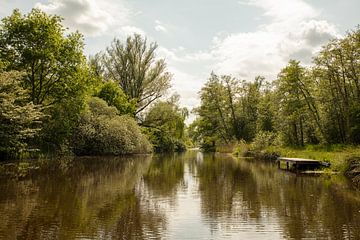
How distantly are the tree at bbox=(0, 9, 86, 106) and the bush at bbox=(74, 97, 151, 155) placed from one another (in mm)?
4813

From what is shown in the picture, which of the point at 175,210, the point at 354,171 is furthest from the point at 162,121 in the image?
the point at 175,210

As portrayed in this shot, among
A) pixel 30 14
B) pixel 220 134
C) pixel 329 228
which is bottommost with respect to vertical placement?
pixel 329 228

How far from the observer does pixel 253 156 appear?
46125 millimetres

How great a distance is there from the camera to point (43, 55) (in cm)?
3497

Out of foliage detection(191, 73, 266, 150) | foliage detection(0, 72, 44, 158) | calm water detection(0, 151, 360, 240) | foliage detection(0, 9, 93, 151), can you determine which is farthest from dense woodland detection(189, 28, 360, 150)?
foliage detection(0, 72, 44, 158)

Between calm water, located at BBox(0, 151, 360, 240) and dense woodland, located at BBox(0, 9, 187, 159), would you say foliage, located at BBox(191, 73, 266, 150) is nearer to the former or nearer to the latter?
dense woodland, located at BBox(0, 9, 187, 159)

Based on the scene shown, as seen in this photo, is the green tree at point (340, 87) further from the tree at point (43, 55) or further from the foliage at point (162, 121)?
the foliage at point (162, 121)

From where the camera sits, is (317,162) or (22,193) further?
(317,162)

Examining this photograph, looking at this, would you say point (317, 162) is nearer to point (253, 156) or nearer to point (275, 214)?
point (275, 214)

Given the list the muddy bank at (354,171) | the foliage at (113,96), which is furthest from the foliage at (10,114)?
the foliage at (113,96)

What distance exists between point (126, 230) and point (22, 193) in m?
6.76

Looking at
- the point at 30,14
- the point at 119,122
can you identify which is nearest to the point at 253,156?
the point at 119,122

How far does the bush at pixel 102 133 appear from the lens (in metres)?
42.0

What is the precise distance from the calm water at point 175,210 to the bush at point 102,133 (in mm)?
24188
